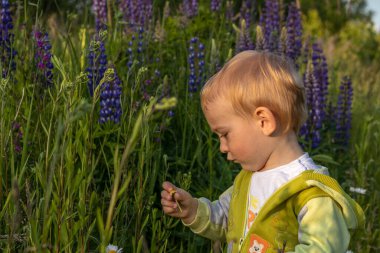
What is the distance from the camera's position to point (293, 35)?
4.43 m

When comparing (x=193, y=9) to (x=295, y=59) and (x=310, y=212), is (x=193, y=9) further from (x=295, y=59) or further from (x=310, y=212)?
(x=310, y=212)

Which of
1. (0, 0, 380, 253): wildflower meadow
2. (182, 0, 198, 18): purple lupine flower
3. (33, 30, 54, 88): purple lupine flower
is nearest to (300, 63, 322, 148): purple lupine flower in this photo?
(0, 0, 380, 253): wildflower meadow

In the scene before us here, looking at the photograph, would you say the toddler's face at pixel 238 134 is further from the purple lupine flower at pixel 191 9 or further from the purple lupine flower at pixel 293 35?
the purple lupine flower at pixel 191 9

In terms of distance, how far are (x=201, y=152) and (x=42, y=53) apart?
3.21ft

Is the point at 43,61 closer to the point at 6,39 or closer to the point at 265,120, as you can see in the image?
the point at 6,39

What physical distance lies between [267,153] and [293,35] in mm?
2477

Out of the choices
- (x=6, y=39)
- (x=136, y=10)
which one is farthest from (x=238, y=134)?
(x=136, y=10)

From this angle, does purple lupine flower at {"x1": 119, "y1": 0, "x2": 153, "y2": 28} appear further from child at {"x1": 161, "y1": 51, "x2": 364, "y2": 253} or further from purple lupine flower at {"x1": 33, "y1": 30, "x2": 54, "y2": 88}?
child at {"x1": 161, "y1": 51, "x2": 364, "y2": 253}

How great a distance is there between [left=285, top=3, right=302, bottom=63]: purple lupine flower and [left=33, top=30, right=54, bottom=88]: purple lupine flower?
172 cm

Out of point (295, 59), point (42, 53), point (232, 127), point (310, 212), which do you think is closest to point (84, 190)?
point (232, 127)

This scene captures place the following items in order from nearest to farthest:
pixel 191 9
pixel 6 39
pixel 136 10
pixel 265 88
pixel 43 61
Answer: pixel 265 88 → pixel 43 61 → pixel 6 39 → pixel 136 10 → pixel 191 9

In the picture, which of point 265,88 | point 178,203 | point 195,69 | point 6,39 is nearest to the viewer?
point 265,88

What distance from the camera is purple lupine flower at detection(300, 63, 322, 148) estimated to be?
12.7ft

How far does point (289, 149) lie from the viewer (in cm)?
212
